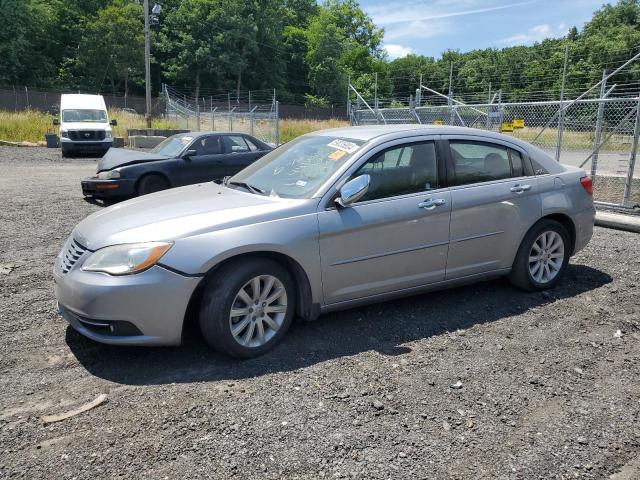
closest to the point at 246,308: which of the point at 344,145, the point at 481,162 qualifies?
the point at 344,145

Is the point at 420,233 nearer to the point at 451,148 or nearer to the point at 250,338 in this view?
the point at 451,148

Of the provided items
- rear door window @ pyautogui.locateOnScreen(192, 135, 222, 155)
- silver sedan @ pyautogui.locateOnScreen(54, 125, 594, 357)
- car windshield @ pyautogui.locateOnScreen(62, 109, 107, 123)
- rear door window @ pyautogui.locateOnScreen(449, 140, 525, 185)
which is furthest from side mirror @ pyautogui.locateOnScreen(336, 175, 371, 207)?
car windshield @ pyautogui.locateOnScreen(62, 109, 107, 123)

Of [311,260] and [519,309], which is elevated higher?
[311,260]

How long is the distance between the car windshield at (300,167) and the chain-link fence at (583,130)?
614 cm

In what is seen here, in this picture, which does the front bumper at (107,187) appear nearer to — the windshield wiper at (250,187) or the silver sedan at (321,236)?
the silver sedan at (321,236)

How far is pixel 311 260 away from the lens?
3959 mm

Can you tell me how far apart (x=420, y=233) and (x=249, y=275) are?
1512 millimetres

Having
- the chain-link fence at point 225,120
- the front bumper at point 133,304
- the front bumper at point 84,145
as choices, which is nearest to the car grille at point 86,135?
the front bumper at point 84,145

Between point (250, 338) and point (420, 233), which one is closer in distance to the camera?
point (250, 338)

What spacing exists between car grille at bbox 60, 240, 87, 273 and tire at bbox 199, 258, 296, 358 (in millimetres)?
947

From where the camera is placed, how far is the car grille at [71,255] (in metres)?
3.79

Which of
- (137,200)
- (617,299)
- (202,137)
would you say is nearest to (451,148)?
(617,299)

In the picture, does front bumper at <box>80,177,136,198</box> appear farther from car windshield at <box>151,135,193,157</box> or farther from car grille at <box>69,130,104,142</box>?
car grille at <box>69,130,104,142</box>

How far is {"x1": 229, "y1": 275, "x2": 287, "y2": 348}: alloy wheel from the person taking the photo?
3.74 meters
